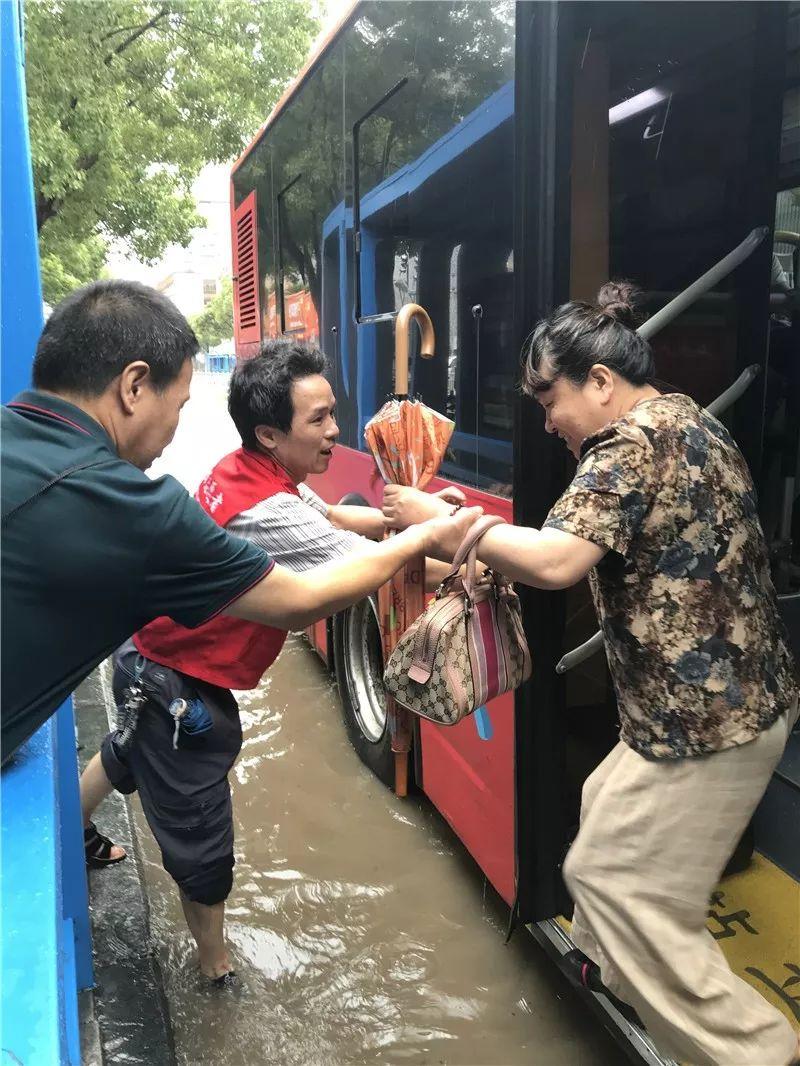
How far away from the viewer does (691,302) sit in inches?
89.4

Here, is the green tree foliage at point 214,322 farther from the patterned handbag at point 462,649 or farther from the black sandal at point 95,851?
the patterned handbag at point 462,649

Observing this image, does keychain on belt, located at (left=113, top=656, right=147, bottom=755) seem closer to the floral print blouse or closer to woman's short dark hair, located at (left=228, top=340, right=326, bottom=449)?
woman's short dark hair, located at (left=228, top=340, right=326, bottom=449)

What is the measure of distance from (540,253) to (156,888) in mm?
2704

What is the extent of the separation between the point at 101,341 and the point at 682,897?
1.65 meters

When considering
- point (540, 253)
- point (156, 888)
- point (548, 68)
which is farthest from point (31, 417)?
point (156, 888)

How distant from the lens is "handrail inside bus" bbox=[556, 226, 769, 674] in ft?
7.09

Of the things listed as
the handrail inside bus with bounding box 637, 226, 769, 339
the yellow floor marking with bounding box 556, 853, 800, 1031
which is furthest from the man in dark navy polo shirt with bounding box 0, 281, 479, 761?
the yellow floor marking with bounding box 556, 853, 800, 1031

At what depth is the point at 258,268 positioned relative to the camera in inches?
209

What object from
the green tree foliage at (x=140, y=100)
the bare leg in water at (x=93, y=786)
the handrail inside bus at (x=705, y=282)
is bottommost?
the bare leg in water at (x=93, y=786)

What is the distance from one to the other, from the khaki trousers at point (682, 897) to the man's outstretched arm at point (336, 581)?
68 centimetres

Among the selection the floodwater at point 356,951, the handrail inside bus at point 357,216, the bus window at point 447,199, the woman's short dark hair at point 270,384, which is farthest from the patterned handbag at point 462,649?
the handrail inside bus at point 357,216

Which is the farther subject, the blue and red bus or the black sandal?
the black sandal

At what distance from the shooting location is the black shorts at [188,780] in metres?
2.36

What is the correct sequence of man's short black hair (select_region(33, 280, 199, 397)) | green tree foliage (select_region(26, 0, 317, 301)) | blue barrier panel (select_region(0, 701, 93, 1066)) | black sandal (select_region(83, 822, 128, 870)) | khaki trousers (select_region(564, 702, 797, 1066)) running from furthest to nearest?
green tree foliage (select_region(26, 0, 317, 301)) → black sandal (select_region(83, 822, 128, 870)) → khaki trousers (select_region(564, 702, 797, 1066)) → man's short black hair (select_region(33, 280, 199, 397)) → blue barrier panel (select_region(0, 701, 93, 1066))
